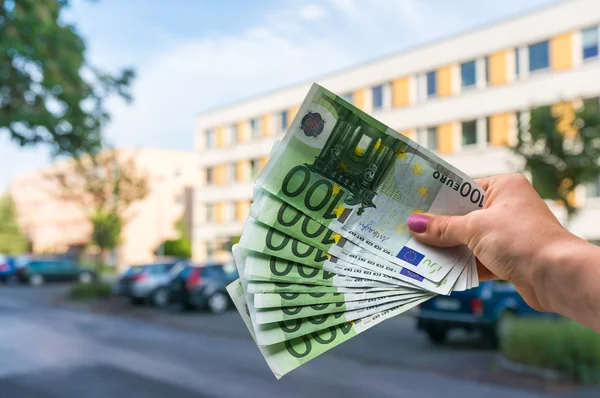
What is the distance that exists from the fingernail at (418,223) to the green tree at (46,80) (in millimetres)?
7116

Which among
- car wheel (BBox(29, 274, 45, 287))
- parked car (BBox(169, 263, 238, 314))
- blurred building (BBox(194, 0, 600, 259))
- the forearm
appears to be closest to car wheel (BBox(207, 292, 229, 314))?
parked car (BBox(169, 263, 238, 314))

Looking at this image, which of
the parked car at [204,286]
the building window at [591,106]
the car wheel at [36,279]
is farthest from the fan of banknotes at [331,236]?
the car wheel at [36,279]

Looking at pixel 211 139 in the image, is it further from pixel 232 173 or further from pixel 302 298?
pixel 302 298

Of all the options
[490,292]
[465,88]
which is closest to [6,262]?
[465,88]

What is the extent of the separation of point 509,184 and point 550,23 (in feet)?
97.9

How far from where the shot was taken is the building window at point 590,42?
26.9 metres

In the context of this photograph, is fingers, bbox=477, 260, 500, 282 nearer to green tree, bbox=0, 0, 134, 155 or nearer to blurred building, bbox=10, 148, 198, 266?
green tree, bbox=0, 0, 134, 155

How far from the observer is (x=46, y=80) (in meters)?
8.51

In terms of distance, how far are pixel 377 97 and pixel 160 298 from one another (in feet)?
66.0

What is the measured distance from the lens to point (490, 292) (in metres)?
11.4

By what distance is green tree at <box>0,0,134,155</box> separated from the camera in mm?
7480

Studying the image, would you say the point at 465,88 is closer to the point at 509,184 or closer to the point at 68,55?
the point at 68,55

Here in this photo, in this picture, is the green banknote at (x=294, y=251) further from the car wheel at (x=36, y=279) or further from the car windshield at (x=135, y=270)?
the car wheel at (x=36, y=279)

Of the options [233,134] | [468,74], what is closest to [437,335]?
[468,74]
